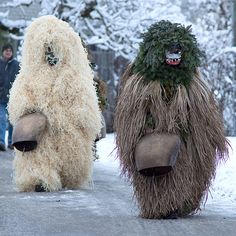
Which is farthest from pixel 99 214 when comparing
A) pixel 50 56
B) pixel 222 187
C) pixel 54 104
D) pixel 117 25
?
pixel 117 25

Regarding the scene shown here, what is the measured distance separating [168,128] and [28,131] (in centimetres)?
275

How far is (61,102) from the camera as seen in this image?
1206 centimetres

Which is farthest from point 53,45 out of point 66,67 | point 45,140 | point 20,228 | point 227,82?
point 227,82

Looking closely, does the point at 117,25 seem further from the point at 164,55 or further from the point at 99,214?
the point at 164,55

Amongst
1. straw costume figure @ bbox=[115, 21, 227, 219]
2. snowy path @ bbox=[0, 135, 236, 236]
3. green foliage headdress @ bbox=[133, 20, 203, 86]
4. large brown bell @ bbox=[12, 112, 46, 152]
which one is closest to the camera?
snowy path @ bbox=[0, 135, 236, 236]

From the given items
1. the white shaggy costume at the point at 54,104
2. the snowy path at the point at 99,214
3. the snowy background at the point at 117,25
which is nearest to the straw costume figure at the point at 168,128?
the snowy path at the point at 99,214

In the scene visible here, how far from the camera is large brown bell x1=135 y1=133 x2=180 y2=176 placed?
9320mm

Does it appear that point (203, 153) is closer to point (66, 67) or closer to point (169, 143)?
point (169, 143)

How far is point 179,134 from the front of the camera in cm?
952

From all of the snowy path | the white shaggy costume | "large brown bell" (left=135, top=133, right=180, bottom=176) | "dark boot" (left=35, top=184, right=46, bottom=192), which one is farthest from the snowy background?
"large brown bell" (left=135, top=133, right=180, bottom=176)

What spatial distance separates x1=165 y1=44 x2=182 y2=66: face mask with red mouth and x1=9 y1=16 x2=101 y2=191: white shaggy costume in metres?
2.71

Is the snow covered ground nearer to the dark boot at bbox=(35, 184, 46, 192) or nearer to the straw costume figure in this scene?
the straw costume figure

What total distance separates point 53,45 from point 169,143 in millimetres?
3157

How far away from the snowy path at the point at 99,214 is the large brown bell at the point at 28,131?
608 millimetres
